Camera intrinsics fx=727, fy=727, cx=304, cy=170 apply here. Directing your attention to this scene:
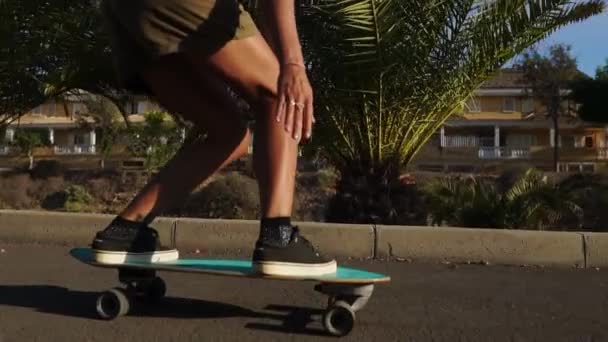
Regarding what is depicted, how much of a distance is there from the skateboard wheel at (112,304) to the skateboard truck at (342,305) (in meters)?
0.92

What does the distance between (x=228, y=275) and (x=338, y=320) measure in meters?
0.49

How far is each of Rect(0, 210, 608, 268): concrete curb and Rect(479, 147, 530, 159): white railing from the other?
38.0m

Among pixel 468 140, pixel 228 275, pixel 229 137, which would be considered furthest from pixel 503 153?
pixel 228 275

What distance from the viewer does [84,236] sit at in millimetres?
6309

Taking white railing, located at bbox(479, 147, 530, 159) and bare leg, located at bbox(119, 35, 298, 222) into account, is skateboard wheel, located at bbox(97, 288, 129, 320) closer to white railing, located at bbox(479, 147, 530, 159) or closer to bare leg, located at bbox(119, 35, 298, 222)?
bare leg, located at bbox(119, 35, 298, 222)

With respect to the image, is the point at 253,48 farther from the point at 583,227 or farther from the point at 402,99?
the point at 583,227

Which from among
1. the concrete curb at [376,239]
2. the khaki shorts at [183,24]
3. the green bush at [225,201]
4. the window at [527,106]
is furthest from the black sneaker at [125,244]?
the window at [527,106]

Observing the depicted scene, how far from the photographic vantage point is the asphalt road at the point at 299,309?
10.3ft

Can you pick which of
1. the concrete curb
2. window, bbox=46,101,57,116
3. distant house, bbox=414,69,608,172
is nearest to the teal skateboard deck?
the concrete curb

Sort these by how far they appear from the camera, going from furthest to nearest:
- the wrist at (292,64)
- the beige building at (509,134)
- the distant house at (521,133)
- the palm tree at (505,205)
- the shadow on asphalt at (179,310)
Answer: the distant house at (521,133)
the beige building at (509,134)
the palm tree at (505,205)
the shadow on asphalt at (179,310)
the wrist at (292,64)

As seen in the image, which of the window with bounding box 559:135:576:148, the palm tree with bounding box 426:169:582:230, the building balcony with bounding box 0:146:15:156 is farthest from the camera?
the window with bounding box 559:135:576:148

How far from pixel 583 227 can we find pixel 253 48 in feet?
22.8

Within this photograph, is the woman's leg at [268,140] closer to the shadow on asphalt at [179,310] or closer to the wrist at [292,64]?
the wrist at [292,64]

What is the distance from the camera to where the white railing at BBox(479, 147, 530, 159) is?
4365 centimetres
